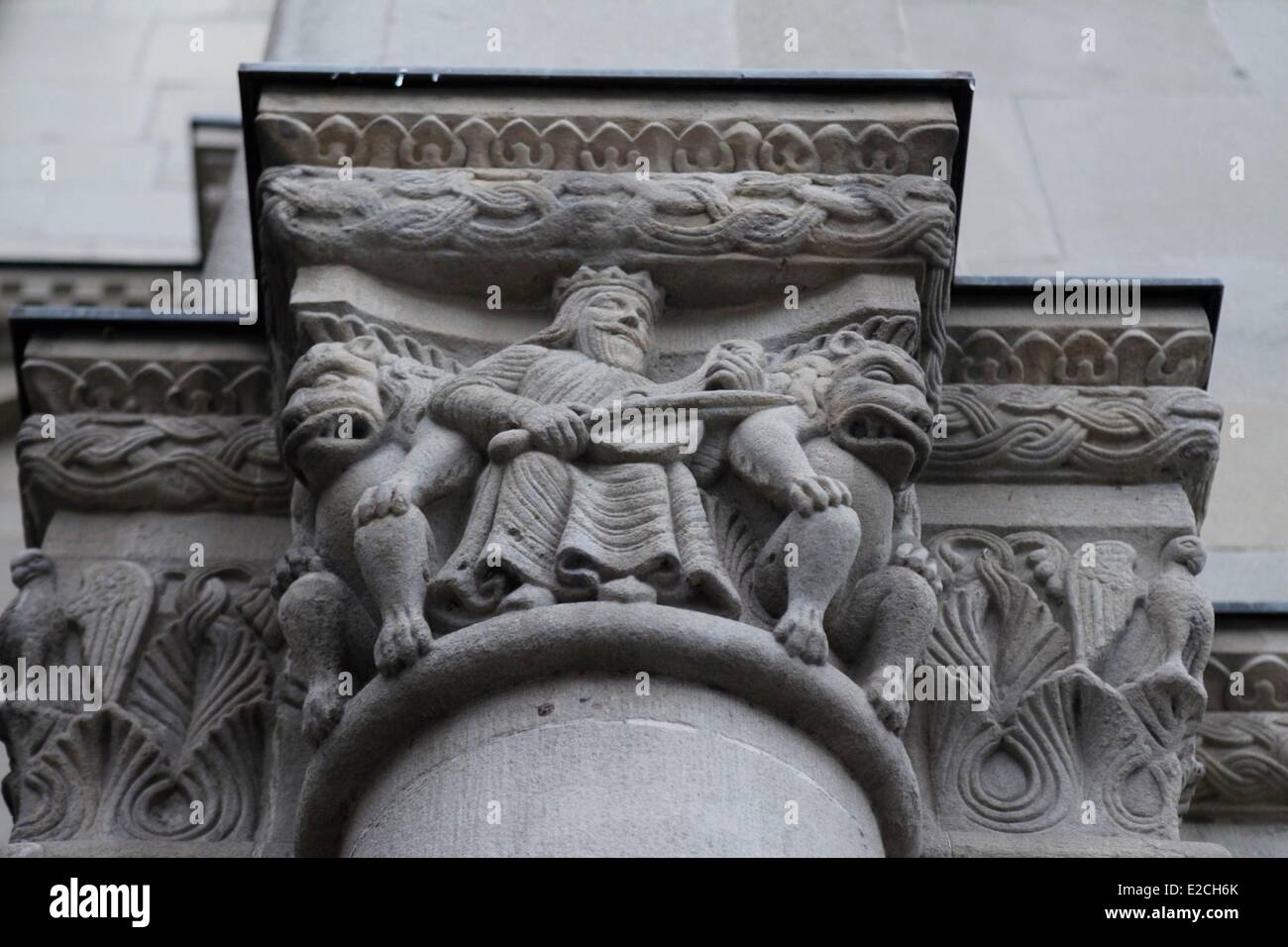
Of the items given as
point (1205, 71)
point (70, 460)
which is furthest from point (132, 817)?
point (1205, 71)

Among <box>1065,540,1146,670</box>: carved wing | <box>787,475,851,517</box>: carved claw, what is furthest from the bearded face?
<box>1065,540,1146,670</box>: carved wing

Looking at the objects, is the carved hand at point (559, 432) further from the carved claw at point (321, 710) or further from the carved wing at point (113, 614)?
the carved wing at point (113, 614)

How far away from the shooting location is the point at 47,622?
197 inches

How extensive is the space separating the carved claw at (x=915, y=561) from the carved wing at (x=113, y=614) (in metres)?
1.56

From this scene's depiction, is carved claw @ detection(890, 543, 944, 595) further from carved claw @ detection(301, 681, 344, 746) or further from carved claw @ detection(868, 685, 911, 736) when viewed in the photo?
A: carved claw @ detection(301, 681, 344, 746)

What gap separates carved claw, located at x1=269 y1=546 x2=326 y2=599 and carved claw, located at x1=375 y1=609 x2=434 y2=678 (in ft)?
1.24

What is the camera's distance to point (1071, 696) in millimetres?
4754

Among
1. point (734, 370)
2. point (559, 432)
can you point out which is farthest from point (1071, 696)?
point (559, 432)

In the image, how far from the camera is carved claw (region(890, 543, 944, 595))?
4562 millimetres

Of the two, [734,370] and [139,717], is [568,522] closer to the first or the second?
[734,370]

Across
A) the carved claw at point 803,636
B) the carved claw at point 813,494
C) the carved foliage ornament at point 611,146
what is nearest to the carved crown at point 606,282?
the carved foliage ornament at point 611,146

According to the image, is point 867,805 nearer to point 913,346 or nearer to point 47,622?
point 913,346

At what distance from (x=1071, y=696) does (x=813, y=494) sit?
29.8 inches

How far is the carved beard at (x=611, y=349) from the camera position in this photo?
187 inches
